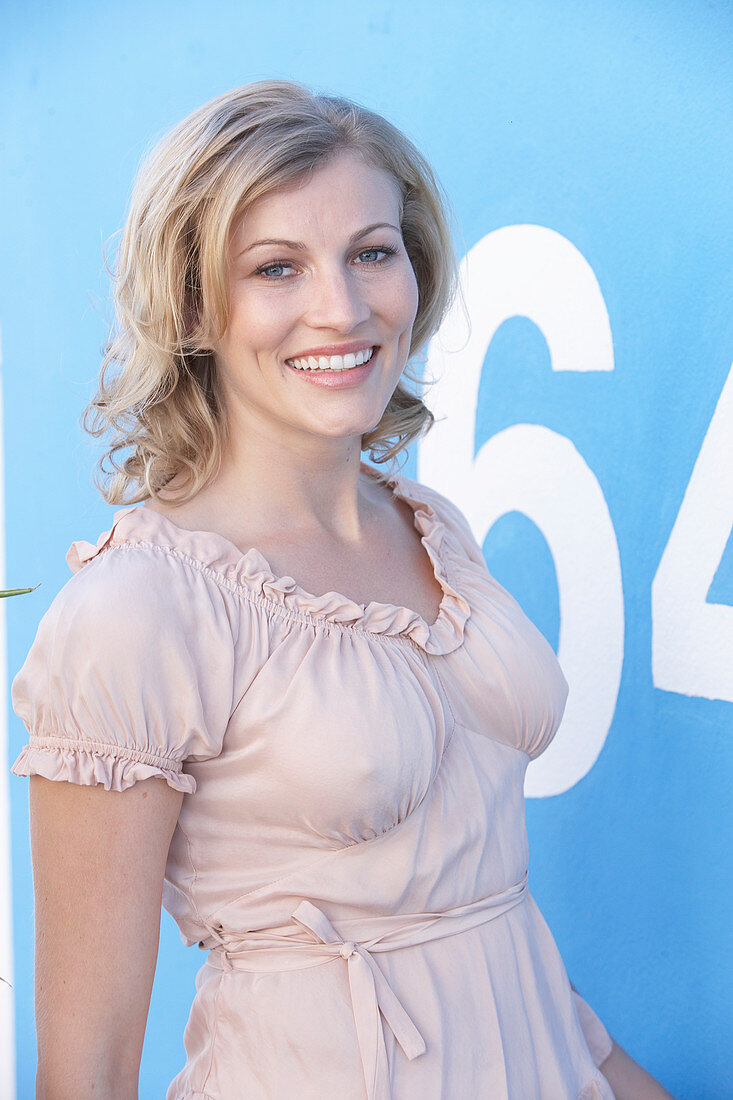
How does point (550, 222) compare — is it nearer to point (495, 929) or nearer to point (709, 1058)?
point (495, 929)

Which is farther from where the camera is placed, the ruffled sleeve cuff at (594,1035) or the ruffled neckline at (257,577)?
the ruffled sleeve cuff at (594,1035)

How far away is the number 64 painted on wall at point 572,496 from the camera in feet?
5.37

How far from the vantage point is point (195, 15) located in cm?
224

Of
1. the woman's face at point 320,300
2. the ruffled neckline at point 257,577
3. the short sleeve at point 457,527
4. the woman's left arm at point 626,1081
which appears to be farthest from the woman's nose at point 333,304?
the woman's left arm at point 626,1081

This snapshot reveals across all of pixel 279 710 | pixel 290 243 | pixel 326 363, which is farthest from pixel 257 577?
pixel 290 243

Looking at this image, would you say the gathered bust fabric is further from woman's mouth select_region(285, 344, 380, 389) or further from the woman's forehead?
the woman's forehead

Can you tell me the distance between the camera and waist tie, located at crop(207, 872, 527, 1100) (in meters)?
1.07

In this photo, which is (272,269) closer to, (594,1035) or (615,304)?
(615,304)

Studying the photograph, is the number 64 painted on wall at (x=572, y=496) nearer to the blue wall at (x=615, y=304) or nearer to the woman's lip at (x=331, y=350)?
the blue wall at (x=615, y=304)

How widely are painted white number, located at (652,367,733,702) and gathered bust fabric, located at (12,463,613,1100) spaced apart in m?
0.55

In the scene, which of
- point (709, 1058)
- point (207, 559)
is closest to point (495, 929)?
point (207, 559)

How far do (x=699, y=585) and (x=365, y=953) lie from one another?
2.70 feet

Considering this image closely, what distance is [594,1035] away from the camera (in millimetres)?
1354

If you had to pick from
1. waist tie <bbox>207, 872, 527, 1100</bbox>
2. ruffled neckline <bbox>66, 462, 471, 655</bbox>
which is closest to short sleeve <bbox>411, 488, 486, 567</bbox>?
ruffled neckline <bbox>66, 462, 471, 655</bbox>
